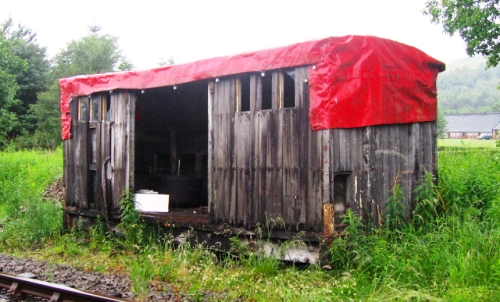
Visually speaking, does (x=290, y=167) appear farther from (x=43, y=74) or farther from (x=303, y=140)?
(x=43, y=74)

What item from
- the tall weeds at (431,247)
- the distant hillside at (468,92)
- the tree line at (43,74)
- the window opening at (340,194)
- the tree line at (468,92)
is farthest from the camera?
the distant hillside at (468,92)

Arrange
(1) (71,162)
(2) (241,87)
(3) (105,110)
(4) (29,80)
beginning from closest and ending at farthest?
(2) (241,87) → (3) (105,110) → (1) (71,162) → (4) (29,80)

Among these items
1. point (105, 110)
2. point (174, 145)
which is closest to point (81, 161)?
point (105, 110)

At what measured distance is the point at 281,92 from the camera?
24.3ft

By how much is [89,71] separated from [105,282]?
35206mm

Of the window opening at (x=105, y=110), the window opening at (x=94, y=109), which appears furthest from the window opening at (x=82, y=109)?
the window opening at (x=105, y=110)

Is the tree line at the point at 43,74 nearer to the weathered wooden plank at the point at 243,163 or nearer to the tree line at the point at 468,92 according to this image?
the weathered wooden plank at the point at 243,163

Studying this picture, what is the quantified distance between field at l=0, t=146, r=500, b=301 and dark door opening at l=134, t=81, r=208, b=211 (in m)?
2.38

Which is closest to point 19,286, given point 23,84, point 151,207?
point 151,207

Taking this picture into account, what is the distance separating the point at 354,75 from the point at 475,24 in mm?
8627

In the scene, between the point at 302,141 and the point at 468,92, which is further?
the point at 468,92

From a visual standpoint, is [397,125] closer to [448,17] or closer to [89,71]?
[448,17]

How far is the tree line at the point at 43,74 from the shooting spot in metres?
33.2

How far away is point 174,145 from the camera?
531 inches
